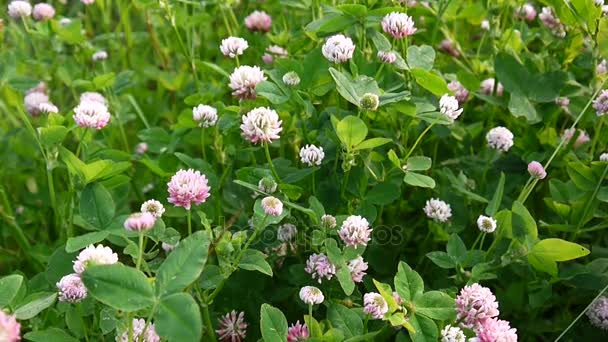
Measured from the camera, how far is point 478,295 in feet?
4.62

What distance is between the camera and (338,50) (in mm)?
1643

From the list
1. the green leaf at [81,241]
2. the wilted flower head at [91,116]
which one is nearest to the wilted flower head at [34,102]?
the wilted flower head at [91,116]

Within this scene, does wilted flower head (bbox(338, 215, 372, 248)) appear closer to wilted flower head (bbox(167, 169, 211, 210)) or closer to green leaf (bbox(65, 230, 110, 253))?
wilted flower head (bbox(167, 169, 211, 210))

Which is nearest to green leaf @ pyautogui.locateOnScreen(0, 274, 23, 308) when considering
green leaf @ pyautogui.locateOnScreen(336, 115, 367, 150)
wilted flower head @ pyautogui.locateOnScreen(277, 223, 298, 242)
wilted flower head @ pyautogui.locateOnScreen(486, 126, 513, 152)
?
wilted flower head @ pyautogui.locateOnScreen(277, 223, 298, 242)

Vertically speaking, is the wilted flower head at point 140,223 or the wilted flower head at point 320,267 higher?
the wilted flower head at point 140,223

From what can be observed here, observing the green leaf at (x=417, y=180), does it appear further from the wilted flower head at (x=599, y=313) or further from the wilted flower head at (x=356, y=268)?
the wilted flower head at (x=599, y=313)

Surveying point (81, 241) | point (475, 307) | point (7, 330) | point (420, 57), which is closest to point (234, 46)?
point (420, 57)

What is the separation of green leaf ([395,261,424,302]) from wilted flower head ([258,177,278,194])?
0.97 ft

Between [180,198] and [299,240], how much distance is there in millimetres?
317

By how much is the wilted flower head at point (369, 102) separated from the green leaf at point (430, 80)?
156 millimetres

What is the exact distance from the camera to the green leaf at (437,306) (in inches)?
54.8

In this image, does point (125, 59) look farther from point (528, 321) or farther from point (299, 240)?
point (528, 321)

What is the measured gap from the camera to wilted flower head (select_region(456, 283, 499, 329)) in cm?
140

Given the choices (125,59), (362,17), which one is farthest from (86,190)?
(125,59)
